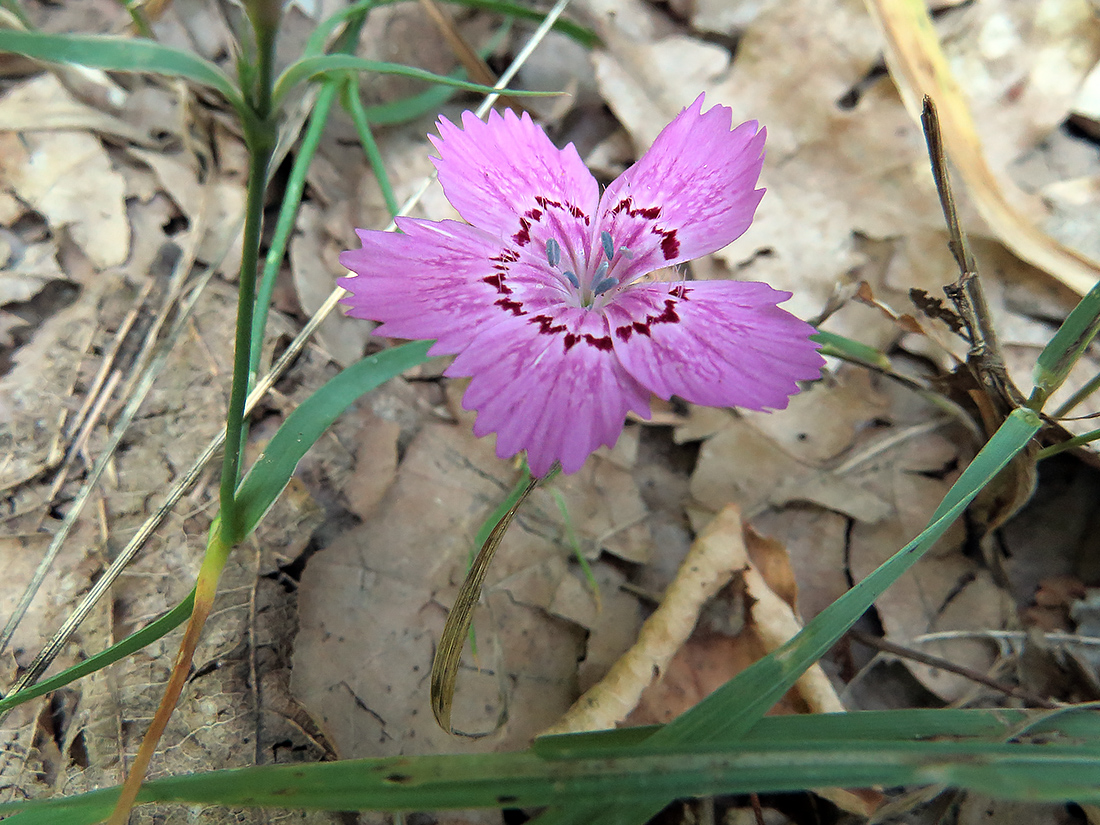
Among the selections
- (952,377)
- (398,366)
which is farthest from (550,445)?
(952,377)

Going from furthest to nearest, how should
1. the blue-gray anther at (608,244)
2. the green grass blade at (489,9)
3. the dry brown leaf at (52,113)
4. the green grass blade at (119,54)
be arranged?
1. the dry brown leaf at (52,113)
2. the green grass blade at (489,9)
3. the blue-gray anther at (608,244)
4. the green grass blade at (119,54)

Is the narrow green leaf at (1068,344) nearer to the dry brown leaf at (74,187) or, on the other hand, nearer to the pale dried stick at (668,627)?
the pale dried stick at (668,627)

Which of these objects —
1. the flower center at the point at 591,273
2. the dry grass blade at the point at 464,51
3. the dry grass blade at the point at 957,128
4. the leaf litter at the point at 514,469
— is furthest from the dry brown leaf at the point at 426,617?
the dry grass blade at the point at 957,128

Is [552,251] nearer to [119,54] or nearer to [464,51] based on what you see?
[119,54]

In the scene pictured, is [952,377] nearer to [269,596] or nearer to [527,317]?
[527,317]

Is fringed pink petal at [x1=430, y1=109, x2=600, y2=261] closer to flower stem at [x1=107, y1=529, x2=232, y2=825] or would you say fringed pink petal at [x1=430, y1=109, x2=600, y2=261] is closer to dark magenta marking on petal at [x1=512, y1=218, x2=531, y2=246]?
dark magenta marking on petal at [x1=512, y1=218, x2=531, y2=246]

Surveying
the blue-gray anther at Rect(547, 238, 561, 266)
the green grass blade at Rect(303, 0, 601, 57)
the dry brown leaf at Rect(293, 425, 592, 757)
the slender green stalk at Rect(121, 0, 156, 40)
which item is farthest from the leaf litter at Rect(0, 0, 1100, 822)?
the blue-gray anther at Rect(547, 238, 561, 266)
